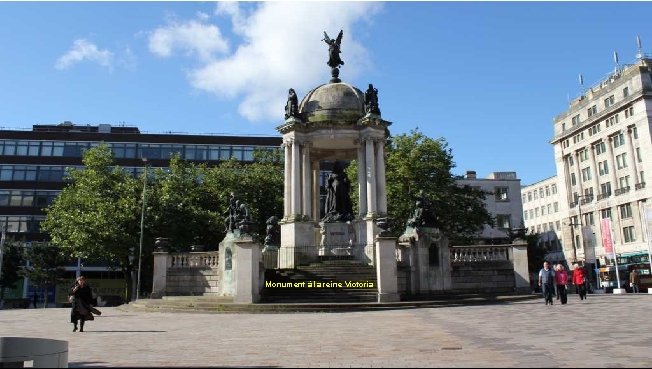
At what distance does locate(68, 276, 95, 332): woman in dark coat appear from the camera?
42.7ft

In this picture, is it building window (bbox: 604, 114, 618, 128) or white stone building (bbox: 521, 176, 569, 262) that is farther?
white stone building (bbox: 521, 176, 569, 262)

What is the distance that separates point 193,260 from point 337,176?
867 centimetres

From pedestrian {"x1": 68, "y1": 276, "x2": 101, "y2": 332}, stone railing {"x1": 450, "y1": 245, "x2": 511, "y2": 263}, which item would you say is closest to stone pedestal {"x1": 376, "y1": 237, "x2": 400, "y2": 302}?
stone railing {"x1": 450, "y1": 245, "x2": 511, "y2": 263}

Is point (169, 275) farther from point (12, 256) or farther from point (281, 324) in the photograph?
point (12, 256)

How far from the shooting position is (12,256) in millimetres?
51125

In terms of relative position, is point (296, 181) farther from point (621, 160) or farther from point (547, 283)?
point (621, 160)

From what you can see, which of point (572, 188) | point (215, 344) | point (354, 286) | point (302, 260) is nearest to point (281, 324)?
point (215, 344)

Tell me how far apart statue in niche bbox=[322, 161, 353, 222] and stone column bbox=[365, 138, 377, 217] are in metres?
1.84

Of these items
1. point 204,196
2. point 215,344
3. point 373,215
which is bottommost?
point 215,344

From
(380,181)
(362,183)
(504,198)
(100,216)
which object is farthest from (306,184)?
(504,198)

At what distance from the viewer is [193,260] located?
24672 millimetres

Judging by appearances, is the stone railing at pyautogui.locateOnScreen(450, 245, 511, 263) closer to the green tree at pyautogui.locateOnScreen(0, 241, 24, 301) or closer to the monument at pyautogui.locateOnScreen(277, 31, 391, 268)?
the monument at pyautogui.locateOnScreen(277, 31, 391, 268)

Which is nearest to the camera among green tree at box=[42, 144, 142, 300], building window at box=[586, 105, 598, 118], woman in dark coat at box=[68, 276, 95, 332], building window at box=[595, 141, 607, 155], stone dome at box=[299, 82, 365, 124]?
woman in dark coat at box=[68, 276, 95, 332]

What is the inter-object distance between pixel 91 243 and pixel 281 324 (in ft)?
83.4
